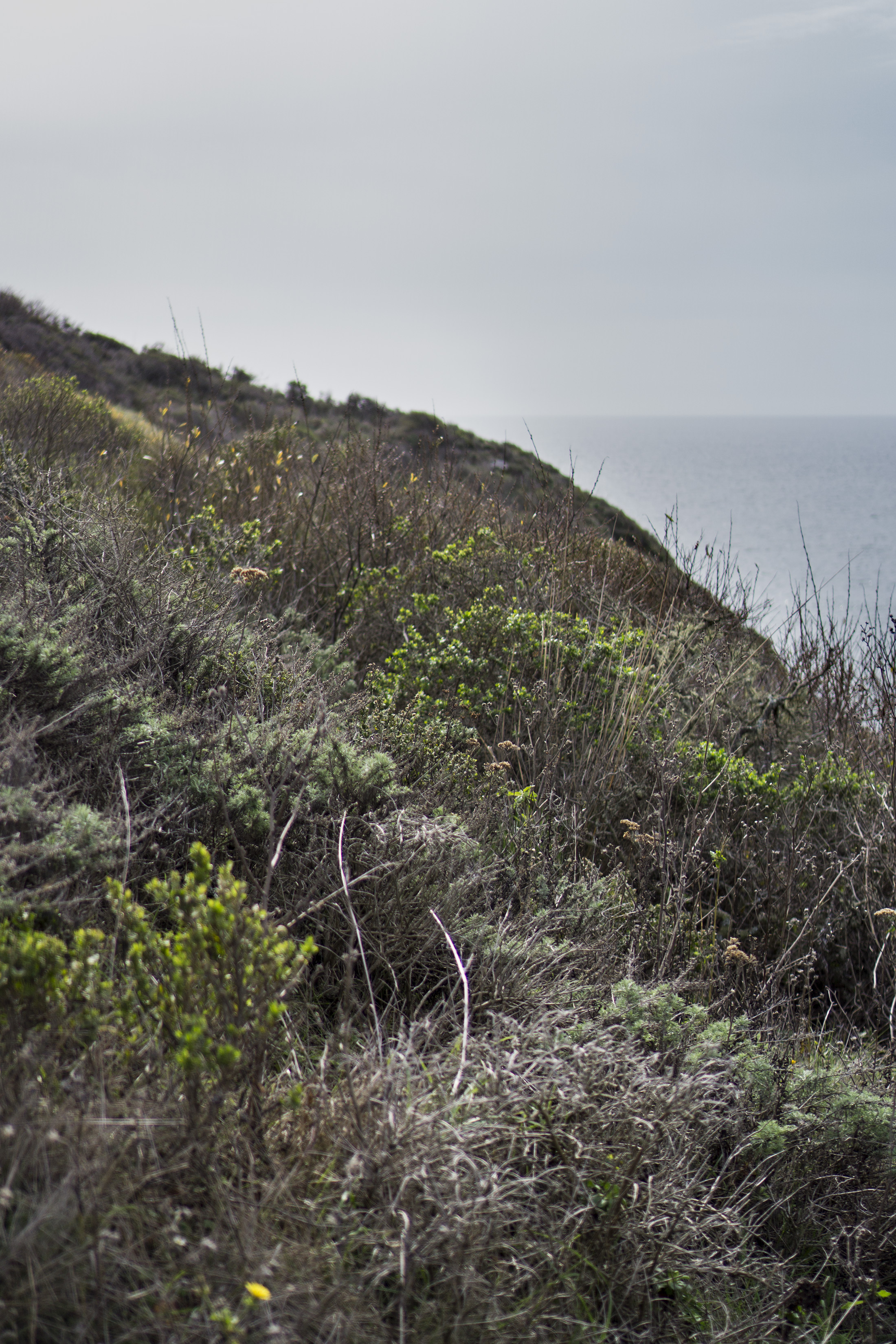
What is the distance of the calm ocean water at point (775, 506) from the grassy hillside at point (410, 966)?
199 cm

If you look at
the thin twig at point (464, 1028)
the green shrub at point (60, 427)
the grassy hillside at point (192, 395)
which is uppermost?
the grassy hillside at point (192, 395)

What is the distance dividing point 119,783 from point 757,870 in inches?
124

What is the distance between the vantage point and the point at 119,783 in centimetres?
271

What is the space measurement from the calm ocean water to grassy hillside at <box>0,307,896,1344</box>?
6.52 feet

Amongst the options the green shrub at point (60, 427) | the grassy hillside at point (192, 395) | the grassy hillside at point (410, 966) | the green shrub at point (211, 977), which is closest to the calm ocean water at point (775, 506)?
the grassy hillside at point (192, 395)

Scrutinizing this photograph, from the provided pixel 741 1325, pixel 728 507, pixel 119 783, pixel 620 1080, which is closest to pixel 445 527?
pixel 119 783

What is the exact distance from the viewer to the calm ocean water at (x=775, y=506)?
8.20 m

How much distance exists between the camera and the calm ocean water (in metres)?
8.20

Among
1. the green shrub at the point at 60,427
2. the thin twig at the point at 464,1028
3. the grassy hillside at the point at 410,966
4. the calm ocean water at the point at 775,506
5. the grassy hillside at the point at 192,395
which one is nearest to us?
the grassy hillside at the point at 410,966

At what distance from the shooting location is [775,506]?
86.3ft

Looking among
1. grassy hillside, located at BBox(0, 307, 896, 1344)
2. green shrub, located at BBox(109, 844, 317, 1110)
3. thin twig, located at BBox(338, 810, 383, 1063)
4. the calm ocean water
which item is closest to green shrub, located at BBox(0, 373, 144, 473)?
grassy hillside, located at BBox(0, 307, 896, 1344)

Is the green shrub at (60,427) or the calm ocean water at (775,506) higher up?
the calm ocean water at (775,506)

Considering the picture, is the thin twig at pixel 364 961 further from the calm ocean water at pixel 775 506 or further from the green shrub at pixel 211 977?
the calm ocean water at pixel 775 506

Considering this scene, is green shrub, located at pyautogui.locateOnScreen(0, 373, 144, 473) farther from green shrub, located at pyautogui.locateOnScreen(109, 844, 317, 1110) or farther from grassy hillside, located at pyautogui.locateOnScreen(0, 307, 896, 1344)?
green shrub, located at pyautogui.locateOnScreen(109, 844, 317, 1110)
